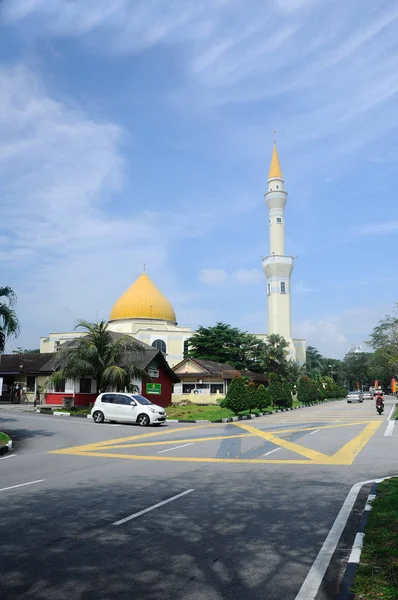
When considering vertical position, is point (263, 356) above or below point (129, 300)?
below

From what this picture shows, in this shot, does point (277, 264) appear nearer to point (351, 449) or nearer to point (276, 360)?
point (276, 360)

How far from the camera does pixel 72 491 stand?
8.62 m

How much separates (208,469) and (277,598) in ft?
22.8

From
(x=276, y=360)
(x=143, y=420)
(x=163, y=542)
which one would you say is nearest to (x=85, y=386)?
(x=143, y=420)

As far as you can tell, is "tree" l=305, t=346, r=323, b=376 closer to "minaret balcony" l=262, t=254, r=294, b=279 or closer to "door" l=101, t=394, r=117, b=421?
"minaret balcony" l=262, t=254, r=294, b=279

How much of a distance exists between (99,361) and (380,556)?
2929 cm

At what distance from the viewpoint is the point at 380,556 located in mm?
4945

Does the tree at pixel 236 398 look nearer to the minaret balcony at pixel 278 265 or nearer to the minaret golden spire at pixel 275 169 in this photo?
the minaret balcony at pixel 278 265

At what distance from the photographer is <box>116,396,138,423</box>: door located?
24516mm

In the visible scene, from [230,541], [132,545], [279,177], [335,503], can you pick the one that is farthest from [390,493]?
Answer: [279,177]

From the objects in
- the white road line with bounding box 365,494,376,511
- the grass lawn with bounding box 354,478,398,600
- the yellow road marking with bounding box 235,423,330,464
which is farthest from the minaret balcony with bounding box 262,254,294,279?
the grass lawn with bounding box 354,478,398,600

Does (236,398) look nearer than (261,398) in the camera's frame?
Yes

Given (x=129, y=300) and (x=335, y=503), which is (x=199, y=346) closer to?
(x=129, y=300)

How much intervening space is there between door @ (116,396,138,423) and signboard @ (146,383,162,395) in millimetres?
13764
